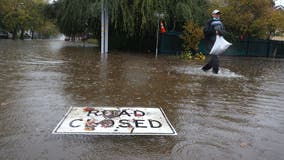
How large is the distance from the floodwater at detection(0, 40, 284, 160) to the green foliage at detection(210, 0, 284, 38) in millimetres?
10874

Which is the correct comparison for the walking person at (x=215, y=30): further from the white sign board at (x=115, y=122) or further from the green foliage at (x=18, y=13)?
the green foliage at (x=18, y=13)

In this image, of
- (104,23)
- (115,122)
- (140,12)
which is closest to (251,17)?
(140,12)

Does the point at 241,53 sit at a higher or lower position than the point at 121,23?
lower

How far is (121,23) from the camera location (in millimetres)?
16703

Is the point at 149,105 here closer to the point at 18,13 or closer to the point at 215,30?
the point at 215,30

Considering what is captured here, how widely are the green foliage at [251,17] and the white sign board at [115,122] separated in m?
15.6

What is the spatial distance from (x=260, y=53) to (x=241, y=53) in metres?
1.39

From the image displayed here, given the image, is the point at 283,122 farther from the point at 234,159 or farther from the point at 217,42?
the point at 217,42

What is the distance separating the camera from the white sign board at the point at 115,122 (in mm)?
3975

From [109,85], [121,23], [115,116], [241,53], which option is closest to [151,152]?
[115,116]

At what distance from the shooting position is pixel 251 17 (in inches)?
743

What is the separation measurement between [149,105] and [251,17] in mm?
15329

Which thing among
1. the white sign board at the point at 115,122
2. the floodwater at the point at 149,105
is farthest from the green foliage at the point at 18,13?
the white sign board at the point at 115,122

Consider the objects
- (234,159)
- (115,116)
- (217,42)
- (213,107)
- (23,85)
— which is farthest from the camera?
(217,42)
